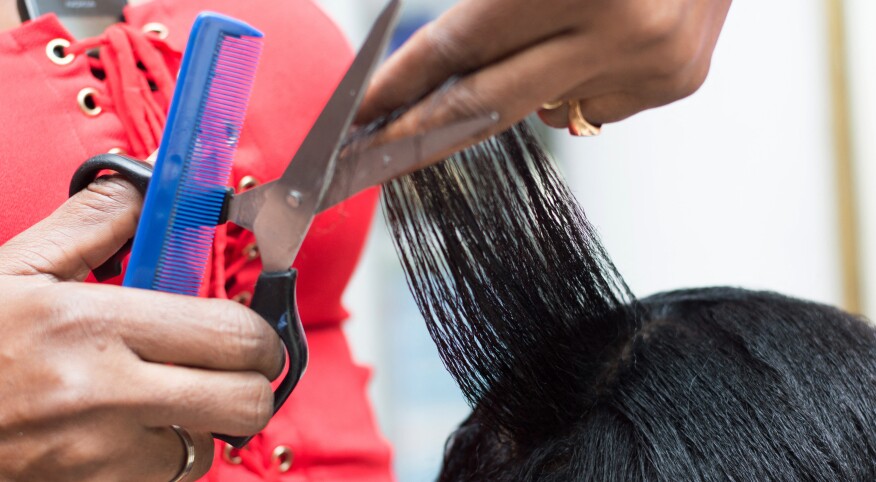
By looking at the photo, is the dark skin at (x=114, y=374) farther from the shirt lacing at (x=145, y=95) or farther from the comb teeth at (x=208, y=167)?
the shirt lacing at (x=145, y=95)

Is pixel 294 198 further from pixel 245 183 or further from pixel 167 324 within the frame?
pixel 245 183

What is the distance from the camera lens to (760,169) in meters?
1.60

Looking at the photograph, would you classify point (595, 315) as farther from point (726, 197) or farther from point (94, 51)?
point (726, 197)

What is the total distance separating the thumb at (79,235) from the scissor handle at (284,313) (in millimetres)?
76

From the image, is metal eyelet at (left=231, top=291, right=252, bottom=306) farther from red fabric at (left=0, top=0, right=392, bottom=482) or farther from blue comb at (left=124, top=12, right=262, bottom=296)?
blue comb at (left=124, top=12, right=262, bottom=296)

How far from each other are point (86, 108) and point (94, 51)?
6 cm

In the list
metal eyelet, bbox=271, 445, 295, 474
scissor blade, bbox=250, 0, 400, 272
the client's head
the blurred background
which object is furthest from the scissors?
the blurred background

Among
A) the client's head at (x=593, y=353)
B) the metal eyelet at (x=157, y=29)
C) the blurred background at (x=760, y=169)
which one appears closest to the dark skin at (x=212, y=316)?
the client's head at (x=593, y=353)

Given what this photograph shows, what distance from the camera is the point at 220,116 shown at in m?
0.42

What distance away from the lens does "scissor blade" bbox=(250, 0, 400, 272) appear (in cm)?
38

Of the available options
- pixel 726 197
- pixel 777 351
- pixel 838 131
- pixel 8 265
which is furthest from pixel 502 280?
pixel 838 131

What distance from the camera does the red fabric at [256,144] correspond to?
0.56 metres

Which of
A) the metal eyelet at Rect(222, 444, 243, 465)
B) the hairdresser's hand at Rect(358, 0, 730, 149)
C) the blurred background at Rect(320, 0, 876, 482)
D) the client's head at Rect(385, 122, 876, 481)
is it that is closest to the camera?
the hairdresser's hand at Rect(358, 0, 730, 149)

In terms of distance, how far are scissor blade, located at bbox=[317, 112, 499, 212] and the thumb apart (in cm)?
10
